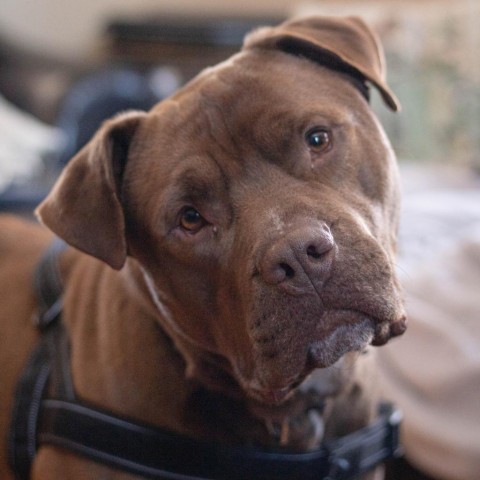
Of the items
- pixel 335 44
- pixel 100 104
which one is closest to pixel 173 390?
pixel 335 44

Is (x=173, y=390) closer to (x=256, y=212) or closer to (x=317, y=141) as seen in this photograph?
(x=256, y=212)

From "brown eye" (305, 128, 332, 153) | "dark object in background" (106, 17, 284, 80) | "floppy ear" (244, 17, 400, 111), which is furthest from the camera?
"dark object in background" (106, 17, 284, 80)

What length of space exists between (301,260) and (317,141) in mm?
329

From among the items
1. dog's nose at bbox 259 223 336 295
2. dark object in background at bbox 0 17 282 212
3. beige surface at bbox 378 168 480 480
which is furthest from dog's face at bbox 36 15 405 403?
dark object in background at bbox 0 17 282 212

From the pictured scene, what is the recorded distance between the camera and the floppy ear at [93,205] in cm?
151

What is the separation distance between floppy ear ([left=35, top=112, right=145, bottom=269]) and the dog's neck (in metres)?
0.15

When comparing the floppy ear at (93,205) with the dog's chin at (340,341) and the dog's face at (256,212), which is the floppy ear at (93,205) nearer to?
the dog's face at (256,212)

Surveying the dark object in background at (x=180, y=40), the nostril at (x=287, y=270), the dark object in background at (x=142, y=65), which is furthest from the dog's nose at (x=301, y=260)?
the dark object in background at (x=180, y=40)

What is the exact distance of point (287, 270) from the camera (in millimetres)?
1250

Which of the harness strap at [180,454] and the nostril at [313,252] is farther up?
the nostril at [313,252]

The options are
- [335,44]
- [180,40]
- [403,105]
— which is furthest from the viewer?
[180,40]

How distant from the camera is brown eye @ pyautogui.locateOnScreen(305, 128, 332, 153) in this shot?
1.47m

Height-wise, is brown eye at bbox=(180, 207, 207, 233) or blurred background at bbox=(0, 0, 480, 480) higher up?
brown eye at bbox=(180, 207, 207, 233)

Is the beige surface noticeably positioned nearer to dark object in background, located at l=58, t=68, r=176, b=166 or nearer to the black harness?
the black harness
